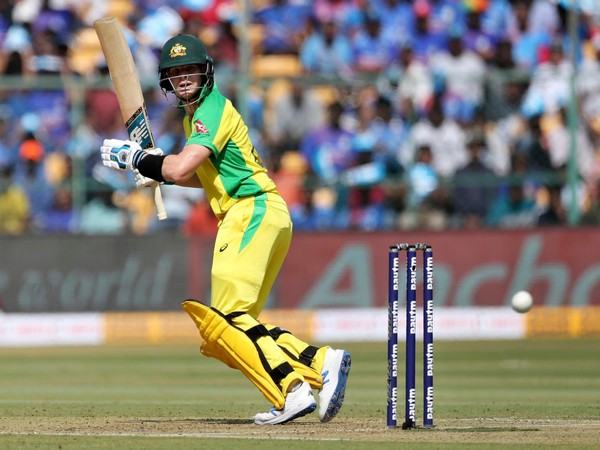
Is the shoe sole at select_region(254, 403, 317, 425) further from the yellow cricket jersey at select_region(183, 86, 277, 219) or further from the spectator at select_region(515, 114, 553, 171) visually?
the spectator at select_region(515, 114, 553, 171)

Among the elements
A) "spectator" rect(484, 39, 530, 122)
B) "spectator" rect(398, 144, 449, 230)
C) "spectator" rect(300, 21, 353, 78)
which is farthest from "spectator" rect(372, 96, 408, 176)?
"spectator" rect(300, 21, 353, 78)

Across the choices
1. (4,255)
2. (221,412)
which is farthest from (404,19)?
(221,412)

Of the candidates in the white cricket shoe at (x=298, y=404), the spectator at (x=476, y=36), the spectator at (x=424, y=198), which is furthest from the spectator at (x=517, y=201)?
the white cricket shoe at (x=298, y=404)

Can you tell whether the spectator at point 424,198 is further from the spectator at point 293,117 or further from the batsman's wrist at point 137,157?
the batsman's wrist at point 137,157

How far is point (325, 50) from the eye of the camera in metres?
14.7

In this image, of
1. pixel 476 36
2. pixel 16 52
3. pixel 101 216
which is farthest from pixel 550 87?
pixel 16 52

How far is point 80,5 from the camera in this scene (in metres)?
15.5

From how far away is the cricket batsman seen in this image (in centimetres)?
557

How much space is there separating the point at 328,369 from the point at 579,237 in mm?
8603

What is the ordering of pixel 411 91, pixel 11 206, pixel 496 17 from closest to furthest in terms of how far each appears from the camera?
pixel 11 206 → pixel 411 91 → pixel 496 17

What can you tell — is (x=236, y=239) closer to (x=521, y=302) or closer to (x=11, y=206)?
(x=521, y=302)

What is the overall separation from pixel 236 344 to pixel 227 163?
2.75ft

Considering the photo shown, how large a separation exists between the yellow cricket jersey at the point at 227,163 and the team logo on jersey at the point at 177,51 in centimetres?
23

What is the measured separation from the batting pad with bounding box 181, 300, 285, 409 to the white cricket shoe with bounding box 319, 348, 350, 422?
21cm
